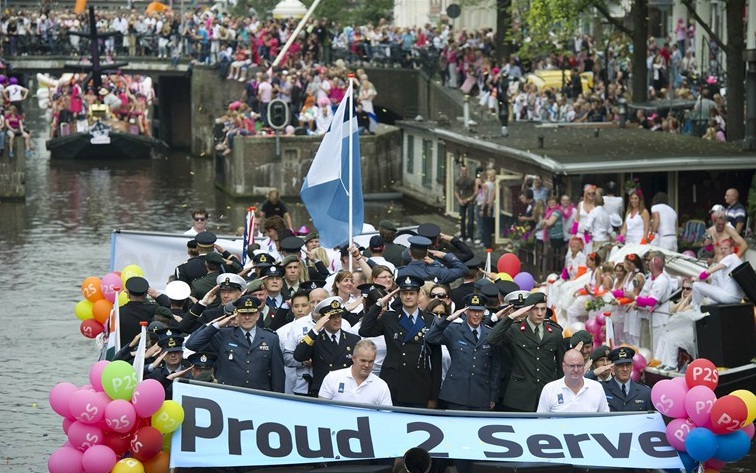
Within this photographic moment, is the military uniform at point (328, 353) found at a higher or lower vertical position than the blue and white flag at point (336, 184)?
lower

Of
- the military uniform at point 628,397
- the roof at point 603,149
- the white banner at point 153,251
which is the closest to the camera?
the military uniform at point 628,397

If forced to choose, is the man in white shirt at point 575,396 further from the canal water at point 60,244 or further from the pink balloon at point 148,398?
the canal water at point 60,244

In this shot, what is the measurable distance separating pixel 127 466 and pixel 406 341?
264cm

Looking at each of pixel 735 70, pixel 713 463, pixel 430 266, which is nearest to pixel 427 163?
pixel 735 70

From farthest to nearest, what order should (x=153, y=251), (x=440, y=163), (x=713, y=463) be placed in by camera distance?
(x=440, y=163) → (x=153, y=251) → (x=713, y=463)

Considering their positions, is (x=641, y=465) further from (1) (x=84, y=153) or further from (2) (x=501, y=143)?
(1) (x=84, y=153)

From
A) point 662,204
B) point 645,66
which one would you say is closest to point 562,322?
point 662,204

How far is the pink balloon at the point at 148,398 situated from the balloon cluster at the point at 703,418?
11.7ft

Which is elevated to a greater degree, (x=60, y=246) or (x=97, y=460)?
(x=97, y=460)

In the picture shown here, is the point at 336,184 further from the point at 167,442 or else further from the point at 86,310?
the point at 167,442

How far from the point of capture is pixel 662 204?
23234 mm

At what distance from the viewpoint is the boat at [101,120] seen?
50469 millimetres

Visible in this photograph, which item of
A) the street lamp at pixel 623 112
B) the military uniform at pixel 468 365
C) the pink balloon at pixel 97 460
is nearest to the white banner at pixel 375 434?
the pink balloon at pixel 97 460

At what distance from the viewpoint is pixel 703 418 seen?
496 inches
